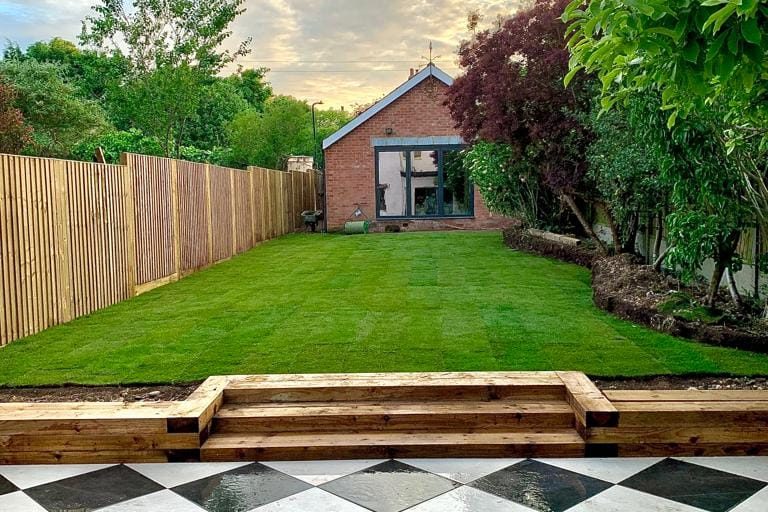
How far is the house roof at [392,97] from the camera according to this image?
19.2 metres

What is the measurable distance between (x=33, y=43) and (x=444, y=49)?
1050 inches

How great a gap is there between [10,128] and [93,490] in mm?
16432

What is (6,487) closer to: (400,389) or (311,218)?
(400,389)

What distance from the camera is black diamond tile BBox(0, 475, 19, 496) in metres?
3.28

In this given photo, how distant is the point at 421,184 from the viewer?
19.7 m

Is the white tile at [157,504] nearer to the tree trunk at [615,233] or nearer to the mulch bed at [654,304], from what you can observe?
the mulch bed at [654,304]

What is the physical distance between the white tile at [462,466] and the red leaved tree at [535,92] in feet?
22.5

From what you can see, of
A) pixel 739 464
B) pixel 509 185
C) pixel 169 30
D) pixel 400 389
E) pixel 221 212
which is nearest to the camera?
pixel 739 464

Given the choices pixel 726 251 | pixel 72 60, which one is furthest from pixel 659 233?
pixel 72 60

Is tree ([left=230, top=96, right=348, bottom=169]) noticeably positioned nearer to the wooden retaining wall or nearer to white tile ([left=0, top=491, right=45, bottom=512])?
the wooden retaining wall

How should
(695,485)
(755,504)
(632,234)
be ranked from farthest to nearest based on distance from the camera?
1. (632,234)
2. (695,485)
3. (755,504)

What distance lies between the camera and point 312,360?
4.93 m

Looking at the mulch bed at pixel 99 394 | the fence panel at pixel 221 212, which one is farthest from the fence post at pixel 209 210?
the mulch bed at pixel 99 394

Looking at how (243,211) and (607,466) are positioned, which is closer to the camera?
(607,466)
